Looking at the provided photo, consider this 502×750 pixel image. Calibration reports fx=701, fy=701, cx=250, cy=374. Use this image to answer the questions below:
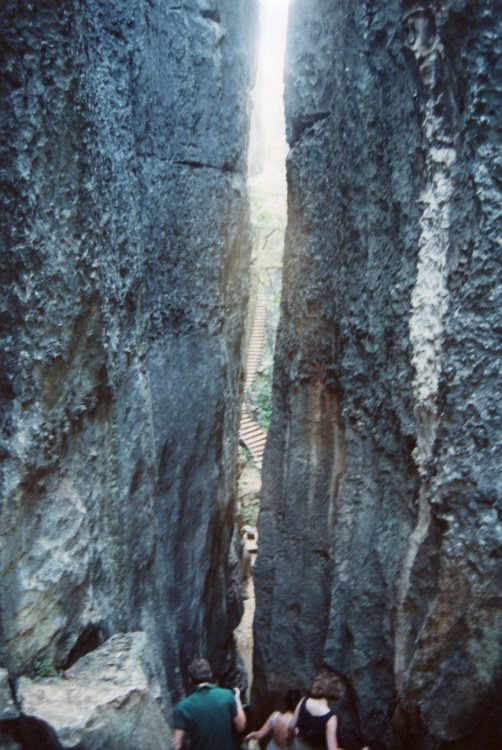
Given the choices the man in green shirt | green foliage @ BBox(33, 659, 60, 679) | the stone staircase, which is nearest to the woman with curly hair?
the man in green shirt

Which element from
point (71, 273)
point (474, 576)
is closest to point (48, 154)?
point (71, 273)

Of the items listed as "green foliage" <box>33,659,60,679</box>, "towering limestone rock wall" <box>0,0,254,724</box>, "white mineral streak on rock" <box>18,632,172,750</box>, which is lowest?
"white mineral streak on rock" <box>18,632,172,750</box>

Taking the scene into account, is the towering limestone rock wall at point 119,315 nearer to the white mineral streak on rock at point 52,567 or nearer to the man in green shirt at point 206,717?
the white mineral streak on rock at point 52,567

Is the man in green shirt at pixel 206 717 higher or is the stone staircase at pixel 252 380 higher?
the stone staircase at pixel 252 380

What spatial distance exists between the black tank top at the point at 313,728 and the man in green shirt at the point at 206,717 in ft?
1.45

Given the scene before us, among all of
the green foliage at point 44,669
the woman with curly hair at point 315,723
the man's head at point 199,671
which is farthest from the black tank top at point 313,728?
the green foliage at point 44,669

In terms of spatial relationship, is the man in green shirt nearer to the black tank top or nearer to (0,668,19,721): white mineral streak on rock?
the black tank top

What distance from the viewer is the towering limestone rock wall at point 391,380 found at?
4059mm

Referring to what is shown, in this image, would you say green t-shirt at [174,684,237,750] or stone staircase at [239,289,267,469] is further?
stone staircase at [239,289,267,469]

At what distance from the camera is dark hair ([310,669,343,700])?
4957 millimetres

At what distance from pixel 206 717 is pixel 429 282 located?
3142mm

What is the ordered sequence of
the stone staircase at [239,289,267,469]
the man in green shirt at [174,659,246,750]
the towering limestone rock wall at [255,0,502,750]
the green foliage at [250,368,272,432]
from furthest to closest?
the green foliage at [250,368,272,432], the stone staircase at [239,289,267,469], the man in green shirt at [174,659,246,750], the towering limestone rock wall at [255,0,502,750]

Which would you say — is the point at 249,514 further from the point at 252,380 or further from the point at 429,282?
the point at 429,282

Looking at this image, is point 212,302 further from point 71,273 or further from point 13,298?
point 13,298
